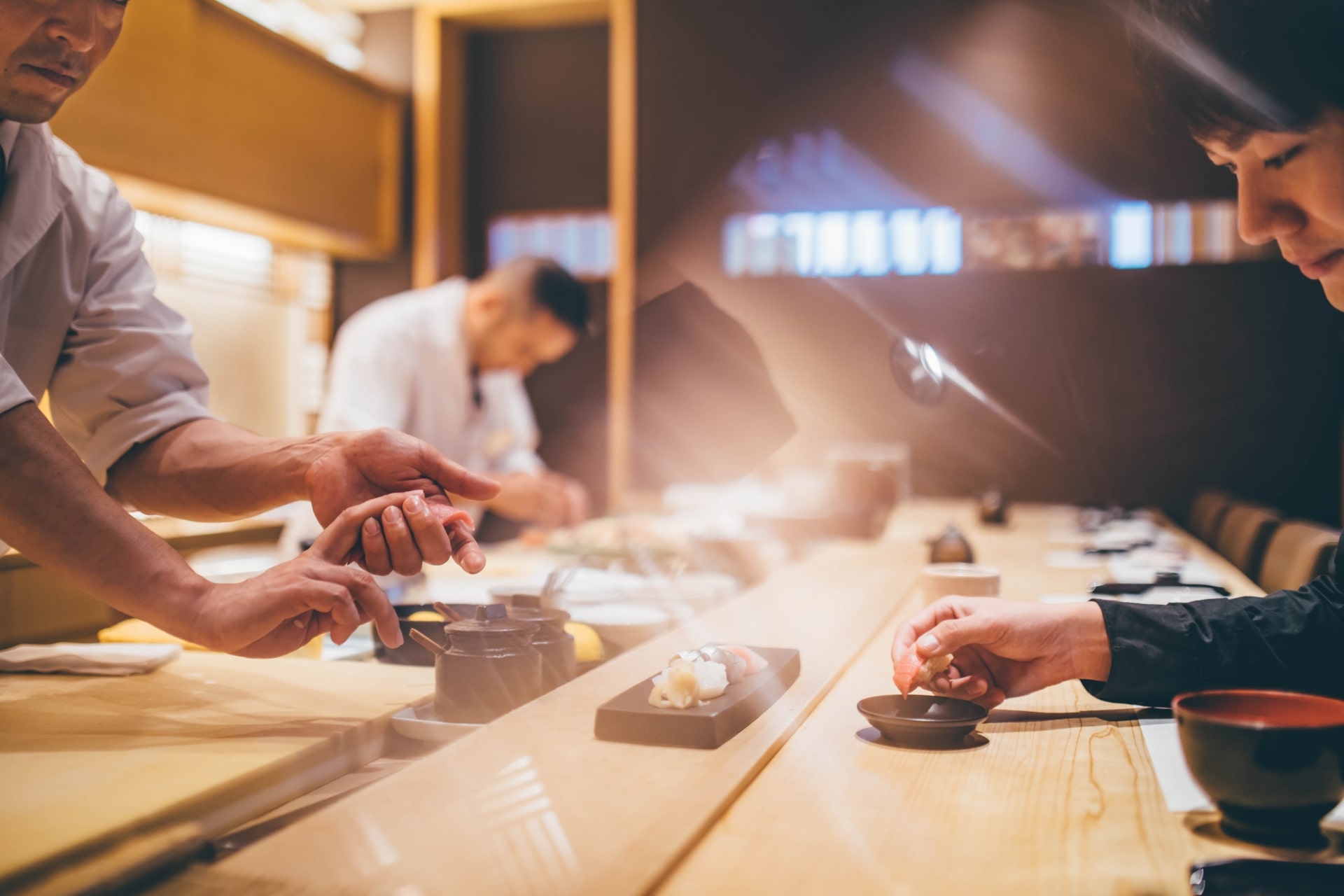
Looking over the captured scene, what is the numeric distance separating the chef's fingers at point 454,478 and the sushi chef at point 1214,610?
0.54 metres

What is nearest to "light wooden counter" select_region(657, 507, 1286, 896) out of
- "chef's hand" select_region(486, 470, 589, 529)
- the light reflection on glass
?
"chef's hand" select_region(486, 470, 589, 529)

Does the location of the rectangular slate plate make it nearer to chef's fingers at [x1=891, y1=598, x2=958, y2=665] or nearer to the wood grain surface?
the wood grain surface

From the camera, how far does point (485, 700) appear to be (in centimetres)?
106

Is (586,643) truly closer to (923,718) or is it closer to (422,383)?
(923,718)

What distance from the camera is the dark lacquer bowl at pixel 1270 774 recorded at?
28.1 inches

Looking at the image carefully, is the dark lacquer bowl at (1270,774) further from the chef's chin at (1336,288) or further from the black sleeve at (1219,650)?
the chef's chin at (1336,288)

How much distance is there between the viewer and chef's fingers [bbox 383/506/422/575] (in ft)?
3.83

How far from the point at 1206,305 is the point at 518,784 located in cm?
439

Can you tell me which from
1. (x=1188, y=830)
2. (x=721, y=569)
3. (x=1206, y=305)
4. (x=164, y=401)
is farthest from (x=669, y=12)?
(x=1188, y=830)

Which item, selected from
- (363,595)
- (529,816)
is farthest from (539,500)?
(529,816)

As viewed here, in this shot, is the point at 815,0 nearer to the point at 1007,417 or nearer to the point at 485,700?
the point at 1007,417

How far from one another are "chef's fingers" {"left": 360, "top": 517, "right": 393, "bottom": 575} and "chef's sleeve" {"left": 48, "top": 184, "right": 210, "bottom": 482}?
470 mm

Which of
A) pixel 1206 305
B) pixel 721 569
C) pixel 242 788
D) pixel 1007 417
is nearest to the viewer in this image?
pixel 242 788

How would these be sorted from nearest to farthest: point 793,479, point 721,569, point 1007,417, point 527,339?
1. point 721,569
2. point 527,339
3. point 793,479
4. point 1007,417
